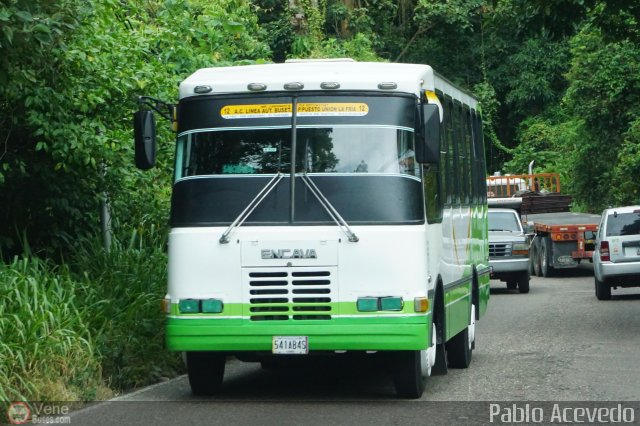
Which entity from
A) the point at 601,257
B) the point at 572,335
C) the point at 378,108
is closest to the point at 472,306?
the point at 572,335

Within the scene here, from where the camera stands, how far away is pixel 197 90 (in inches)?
480

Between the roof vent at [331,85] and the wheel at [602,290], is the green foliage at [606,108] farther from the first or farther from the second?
the roof vent at [331,85]

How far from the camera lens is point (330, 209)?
38.2 ft

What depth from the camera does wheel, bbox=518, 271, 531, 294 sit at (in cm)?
3122

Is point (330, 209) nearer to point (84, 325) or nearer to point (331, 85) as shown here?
point (331, 85)

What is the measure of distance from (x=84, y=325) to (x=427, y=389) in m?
3.34

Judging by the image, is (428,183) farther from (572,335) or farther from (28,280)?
(572,335)

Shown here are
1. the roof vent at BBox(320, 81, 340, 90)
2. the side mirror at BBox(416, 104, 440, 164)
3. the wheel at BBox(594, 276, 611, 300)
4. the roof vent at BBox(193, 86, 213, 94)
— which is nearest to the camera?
the side mirror at BBox(416, 104, 440, 164)

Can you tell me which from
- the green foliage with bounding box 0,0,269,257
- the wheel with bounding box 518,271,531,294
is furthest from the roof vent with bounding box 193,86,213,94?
the wheel with bounding box 518,271,531,294

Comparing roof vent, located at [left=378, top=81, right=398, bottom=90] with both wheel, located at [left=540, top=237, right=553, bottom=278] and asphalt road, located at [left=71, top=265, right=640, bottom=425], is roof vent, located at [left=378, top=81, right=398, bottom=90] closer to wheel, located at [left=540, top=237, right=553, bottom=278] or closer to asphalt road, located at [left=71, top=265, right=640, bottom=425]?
asphalt road, located at [left=71, top=265, right=640, bottom=425]

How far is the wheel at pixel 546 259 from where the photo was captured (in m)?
38.4

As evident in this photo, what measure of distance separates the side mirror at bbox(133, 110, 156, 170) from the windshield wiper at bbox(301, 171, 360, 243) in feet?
4.64

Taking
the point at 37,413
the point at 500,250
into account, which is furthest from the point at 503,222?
the point at 37,413

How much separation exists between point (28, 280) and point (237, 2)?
962cm
